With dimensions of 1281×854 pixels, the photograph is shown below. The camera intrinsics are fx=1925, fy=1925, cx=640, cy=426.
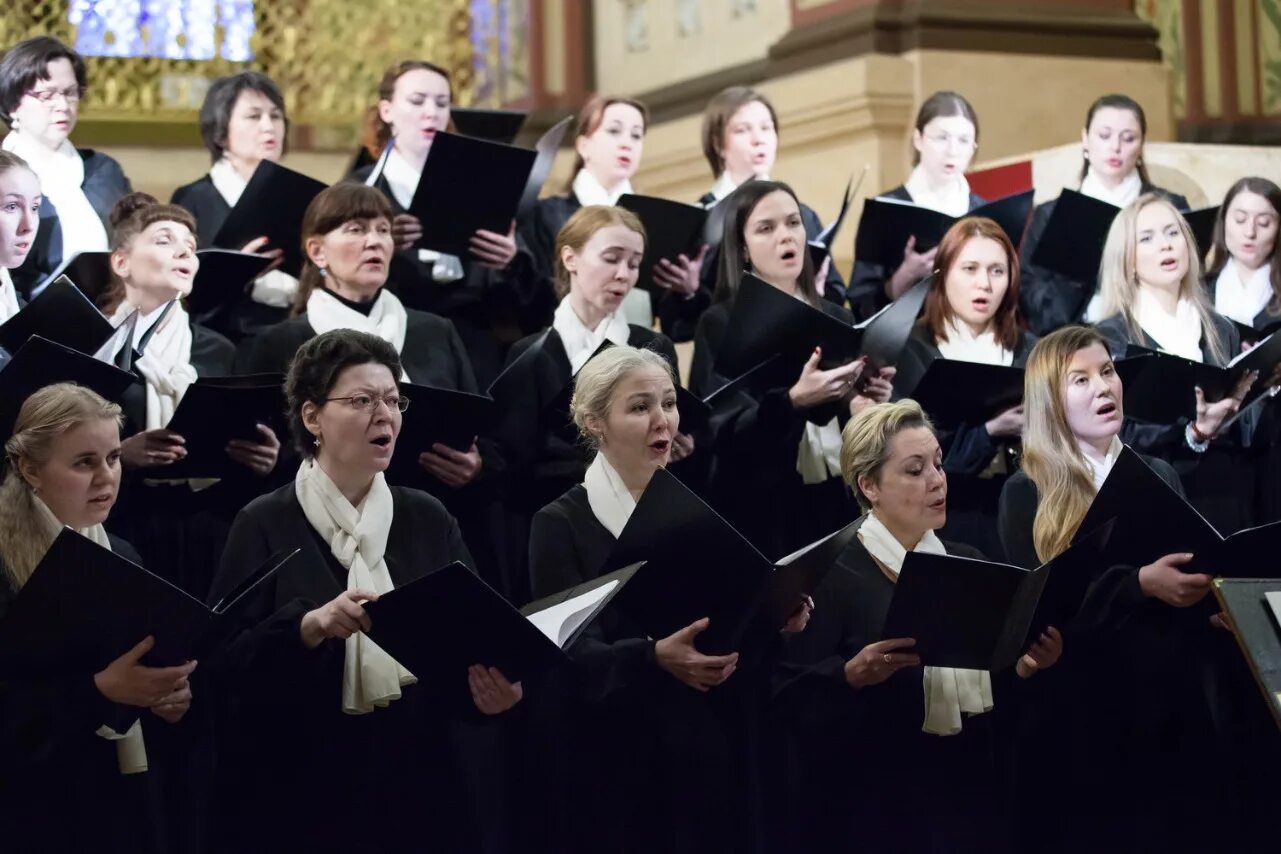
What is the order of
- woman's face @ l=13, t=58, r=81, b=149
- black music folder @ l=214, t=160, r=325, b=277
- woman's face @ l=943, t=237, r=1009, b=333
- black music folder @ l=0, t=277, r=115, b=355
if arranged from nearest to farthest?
1. black music folder @ l=0, t=277, r=115, b=355
2. black music folder @ l=214, t=160, r=325, b=277
3. woman's face @ l=943, t=237, r=1009, b=333
4. woman's face @ l=13, t=58, r=81, b=149

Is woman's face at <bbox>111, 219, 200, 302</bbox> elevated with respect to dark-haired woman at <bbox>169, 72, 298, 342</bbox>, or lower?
lower

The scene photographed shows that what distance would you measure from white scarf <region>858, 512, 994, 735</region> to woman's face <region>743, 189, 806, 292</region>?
1280 mm

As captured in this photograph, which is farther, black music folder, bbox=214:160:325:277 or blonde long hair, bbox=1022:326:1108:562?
black music folder, bbox=214:160:325:277

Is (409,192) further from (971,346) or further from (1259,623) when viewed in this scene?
(1259,623)

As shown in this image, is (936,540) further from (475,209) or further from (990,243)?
(475,209)

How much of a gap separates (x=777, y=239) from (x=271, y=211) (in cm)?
124

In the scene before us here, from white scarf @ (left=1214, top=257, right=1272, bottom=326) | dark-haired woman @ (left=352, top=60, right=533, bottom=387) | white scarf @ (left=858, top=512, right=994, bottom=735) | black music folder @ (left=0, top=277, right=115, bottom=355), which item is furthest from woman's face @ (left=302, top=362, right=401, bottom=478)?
white scarf @ (left=1214, top=257, right=1272, bottom=326)

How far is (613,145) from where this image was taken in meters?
5.50

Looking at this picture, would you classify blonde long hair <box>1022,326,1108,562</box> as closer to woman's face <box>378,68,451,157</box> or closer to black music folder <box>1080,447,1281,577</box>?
black music folder <box>1080,447,1281,577</box>

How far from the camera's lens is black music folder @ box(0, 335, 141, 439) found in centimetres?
352

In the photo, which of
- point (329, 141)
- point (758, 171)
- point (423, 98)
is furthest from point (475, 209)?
Answer: point (329, 141)

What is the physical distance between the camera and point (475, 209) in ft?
15.6

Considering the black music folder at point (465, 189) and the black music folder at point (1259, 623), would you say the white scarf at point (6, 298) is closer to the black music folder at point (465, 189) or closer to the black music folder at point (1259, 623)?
the black music folder at point (465, 189)

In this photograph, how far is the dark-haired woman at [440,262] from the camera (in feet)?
15.9
